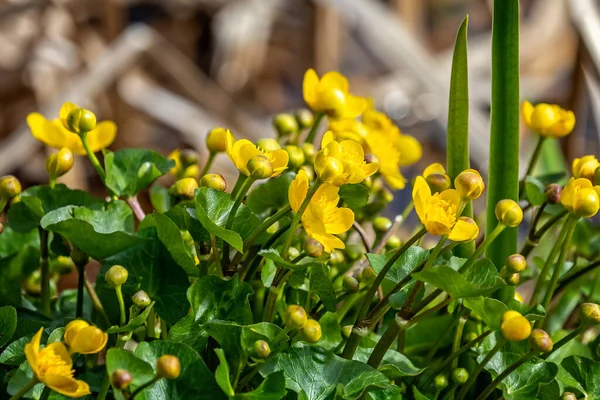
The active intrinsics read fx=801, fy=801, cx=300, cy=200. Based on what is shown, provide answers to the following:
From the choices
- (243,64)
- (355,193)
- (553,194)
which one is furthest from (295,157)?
(243,64)

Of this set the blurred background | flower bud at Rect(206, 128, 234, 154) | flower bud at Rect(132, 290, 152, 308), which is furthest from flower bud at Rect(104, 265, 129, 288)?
the blurred background

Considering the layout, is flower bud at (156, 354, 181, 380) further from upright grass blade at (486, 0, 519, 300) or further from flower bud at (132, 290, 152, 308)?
upright grass blade at (486, 0, 519, 300)

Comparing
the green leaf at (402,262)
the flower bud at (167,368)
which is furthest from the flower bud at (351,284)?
the flower bud at (167,368)

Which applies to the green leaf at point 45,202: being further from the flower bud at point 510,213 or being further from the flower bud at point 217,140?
the flower bud at point 510,213

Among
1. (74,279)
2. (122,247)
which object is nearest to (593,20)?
A: (122,247)

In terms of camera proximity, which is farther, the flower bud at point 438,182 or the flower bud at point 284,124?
the flower bud at point 284,124

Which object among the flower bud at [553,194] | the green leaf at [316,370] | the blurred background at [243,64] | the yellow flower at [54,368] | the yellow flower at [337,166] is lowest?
the blurred background at [243,64]
